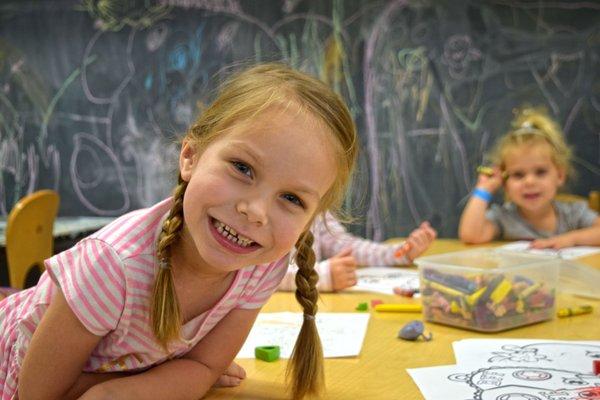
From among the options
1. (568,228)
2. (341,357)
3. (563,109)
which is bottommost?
(568,228)

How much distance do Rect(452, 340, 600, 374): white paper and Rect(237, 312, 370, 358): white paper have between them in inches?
6.7

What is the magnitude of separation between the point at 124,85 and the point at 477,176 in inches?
73.6

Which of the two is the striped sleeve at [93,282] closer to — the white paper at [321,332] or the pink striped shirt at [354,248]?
the white paper at [321,332]

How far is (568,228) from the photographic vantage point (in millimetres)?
2693

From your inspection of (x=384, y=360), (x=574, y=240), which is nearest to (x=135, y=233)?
(x=384, y=360)

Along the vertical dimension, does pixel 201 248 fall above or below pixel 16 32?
below

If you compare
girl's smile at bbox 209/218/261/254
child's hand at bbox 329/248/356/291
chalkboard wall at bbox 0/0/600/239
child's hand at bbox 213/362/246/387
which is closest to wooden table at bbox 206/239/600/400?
child's hand at bbox 213/362/246/387

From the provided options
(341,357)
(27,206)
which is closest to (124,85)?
(27,206)

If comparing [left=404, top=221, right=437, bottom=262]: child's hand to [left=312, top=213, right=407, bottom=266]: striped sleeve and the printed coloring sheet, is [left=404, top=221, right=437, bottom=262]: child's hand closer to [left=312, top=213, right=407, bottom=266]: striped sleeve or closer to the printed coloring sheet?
[left=312, top=213, right=407, bottom=266]: striped sleeve

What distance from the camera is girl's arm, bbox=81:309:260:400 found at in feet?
2.94

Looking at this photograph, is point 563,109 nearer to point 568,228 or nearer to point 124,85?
point 568,228

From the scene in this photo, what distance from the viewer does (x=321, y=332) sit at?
129 centimetres

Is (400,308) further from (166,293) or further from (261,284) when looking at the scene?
(166,293)

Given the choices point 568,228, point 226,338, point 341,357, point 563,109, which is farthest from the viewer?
point 563,109
